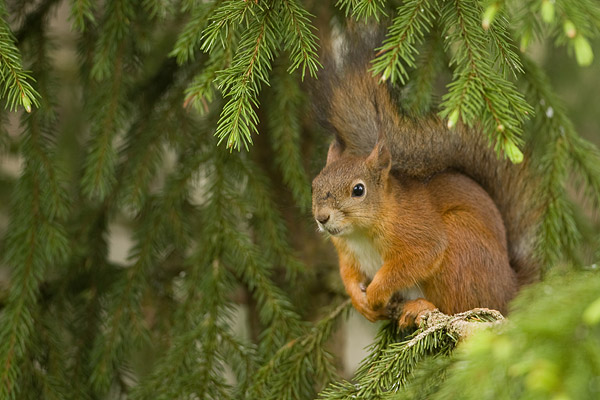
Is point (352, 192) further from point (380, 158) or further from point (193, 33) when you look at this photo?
point (193, 33)

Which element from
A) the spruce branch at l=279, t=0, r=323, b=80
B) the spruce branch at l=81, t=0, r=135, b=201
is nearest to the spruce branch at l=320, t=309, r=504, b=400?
the spruce branch at l=279, t=0, r=323, b=80

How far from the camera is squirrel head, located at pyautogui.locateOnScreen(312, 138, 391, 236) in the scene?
1.64 m

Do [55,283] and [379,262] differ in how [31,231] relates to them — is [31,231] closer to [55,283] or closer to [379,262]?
[55,283]

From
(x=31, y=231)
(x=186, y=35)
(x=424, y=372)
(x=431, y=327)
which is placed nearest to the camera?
(x=424, y=372)

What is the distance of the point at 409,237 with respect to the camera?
1.70m

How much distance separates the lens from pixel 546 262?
1.78m

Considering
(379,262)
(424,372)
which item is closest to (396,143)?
(379,262)

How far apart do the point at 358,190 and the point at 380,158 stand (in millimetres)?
100

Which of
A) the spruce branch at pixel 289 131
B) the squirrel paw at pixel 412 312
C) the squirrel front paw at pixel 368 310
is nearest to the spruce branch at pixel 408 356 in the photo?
the squirrel paw at pixel 412 312

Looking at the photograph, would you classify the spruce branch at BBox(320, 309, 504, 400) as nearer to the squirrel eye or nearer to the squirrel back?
the squirrel eye

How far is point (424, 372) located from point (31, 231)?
119cm

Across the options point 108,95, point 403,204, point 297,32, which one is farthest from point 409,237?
point 108,95

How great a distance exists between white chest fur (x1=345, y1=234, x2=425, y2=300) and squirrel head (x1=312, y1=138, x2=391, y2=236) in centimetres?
6

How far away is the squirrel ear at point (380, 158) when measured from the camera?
1.69 metres
